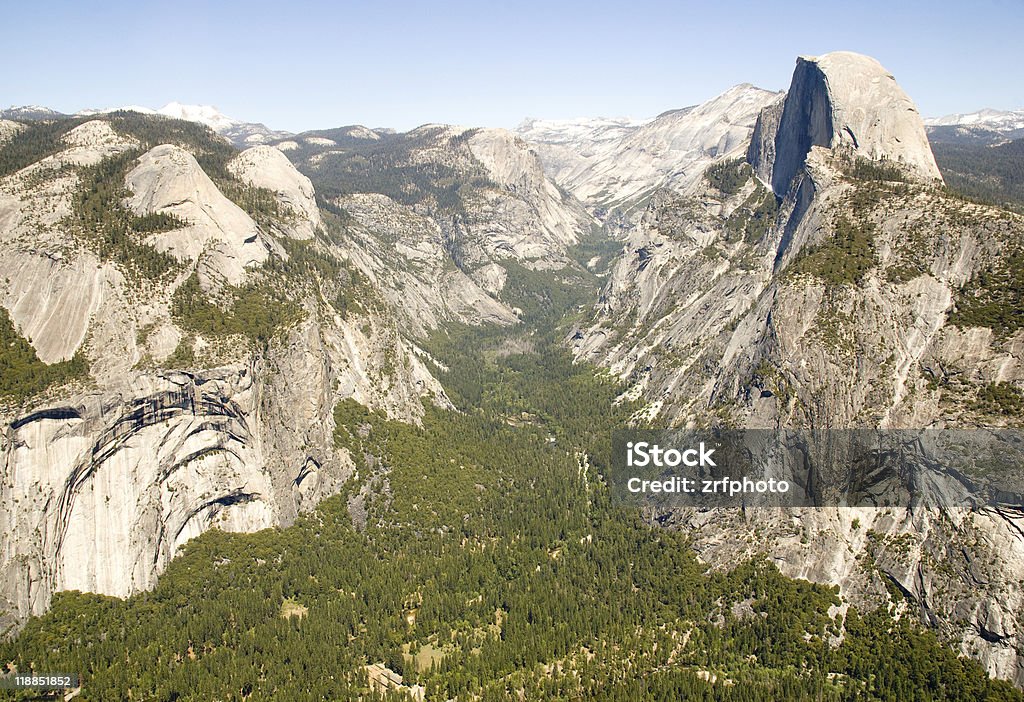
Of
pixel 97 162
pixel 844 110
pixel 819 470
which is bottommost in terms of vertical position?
pixel 819 470

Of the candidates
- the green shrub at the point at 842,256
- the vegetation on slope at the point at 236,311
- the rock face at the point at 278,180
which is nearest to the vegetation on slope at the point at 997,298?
the green shrub at the point at 842,256

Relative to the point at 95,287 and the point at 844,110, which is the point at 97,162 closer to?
the point at 95,287

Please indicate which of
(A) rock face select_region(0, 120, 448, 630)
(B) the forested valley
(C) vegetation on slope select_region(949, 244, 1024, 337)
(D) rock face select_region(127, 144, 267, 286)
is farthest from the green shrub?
(D) rock face select_region(127, 144, 267, 286)

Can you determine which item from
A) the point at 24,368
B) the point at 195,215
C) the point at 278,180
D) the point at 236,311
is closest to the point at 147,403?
the point at 24,368

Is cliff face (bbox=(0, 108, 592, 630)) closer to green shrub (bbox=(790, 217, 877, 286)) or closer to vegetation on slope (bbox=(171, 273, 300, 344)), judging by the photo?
vegetation on slope (bbox=(171, 273, 300, 344))

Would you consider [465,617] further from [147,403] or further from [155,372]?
[155,372]

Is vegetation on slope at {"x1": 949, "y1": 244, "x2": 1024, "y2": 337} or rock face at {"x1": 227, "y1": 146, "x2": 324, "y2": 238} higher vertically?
rock face at {"x1": 227, "y1": 146, "x2": 324, "y2": 238}

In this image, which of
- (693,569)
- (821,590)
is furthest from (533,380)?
(821,590)
